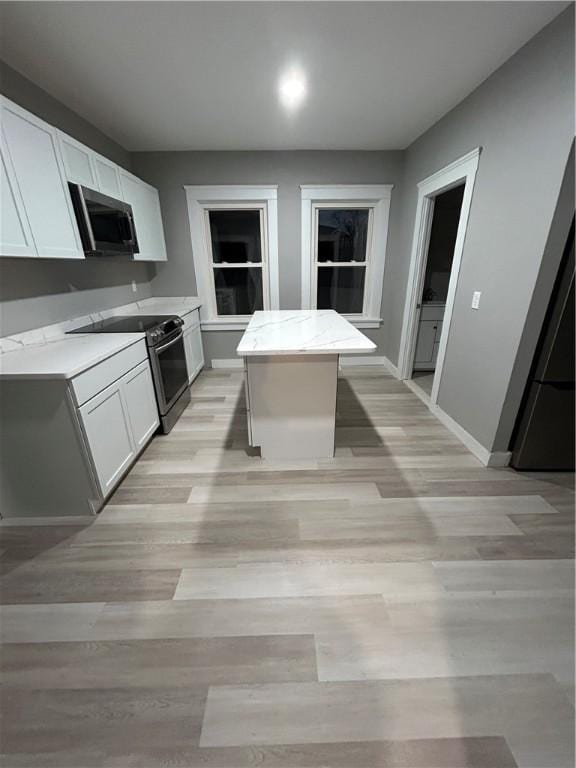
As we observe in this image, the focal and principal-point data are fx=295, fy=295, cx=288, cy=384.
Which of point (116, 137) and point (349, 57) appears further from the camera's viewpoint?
point (116, 137)

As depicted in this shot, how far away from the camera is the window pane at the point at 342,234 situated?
3.88 m

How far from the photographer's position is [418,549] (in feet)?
5.20

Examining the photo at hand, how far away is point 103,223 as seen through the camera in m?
2.40

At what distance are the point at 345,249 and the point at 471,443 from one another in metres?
2.93

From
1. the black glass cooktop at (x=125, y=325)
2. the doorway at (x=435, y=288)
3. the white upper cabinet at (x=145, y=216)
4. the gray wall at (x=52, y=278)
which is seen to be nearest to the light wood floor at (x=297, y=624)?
the black glass cooktop at (x=125, y=325)

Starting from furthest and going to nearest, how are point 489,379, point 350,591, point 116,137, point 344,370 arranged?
point 344,370, point 116,137, point 489,379, point 350,591

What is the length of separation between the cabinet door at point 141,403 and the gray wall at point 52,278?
Result: 77 cm

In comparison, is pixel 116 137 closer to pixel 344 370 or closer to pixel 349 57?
pixel 349 57

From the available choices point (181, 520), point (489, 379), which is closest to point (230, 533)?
point (181, 520)

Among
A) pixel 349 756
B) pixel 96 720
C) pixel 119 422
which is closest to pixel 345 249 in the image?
pixel 119 422

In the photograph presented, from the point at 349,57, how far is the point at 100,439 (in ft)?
9.51

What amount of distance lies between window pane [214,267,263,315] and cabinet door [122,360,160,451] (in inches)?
82.6

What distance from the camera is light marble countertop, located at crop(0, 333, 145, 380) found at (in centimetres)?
150

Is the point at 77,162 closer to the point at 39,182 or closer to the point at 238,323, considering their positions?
the point at 39,182
